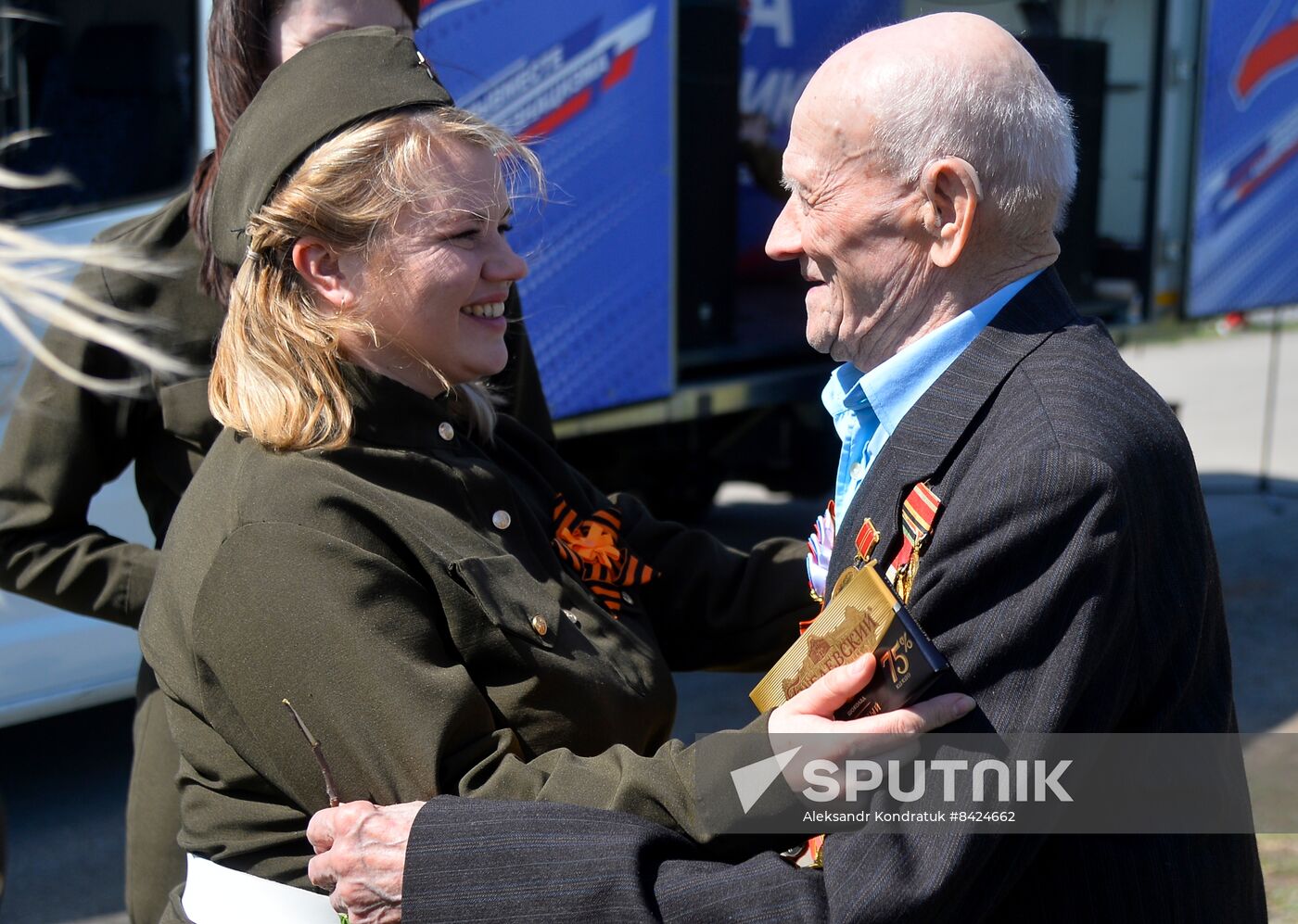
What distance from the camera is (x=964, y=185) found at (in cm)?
149

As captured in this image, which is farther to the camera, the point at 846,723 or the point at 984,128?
the point at 984,128

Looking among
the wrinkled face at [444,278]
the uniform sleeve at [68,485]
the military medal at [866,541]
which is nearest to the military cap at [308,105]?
the wrinkled face at [444,278]

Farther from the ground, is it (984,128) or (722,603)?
(984,128)

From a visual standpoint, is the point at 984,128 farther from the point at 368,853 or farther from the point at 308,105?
the point at 368,853

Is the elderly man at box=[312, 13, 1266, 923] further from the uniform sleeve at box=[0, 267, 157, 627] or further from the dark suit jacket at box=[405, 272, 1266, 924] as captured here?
the uniform sleeve at box=[0, 267, 157, 627]

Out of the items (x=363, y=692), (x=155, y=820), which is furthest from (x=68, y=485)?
(x=363, y=692)

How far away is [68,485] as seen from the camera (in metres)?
2.20

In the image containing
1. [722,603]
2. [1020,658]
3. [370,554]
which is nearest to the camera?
[1020,658]

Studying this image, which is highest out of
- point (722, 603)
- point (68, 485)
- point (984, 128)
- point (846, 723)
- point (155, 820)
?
point (984, 128)

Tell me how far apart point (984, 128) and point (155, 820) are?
1571mm

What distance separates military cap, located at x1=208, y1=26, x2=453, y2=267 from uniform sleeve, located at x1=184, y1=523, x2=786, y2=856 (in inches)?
17.5

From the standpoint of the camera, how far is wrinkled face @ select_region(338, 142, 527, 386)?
5.70ft

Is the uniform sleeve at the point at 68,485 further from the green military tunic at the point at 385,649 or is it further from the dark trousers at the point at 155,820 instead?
the green military tunic at the point at 385,649

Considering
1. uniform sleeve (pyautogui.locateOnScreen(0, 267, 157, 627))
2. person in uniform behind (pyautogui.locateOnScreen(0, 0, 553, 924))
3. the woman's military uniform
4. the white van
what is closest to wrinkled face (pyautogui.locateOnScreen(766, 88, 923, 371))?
person in uniform behind (pyautogui.locateOnScreen(0, 0, 553, 924))
